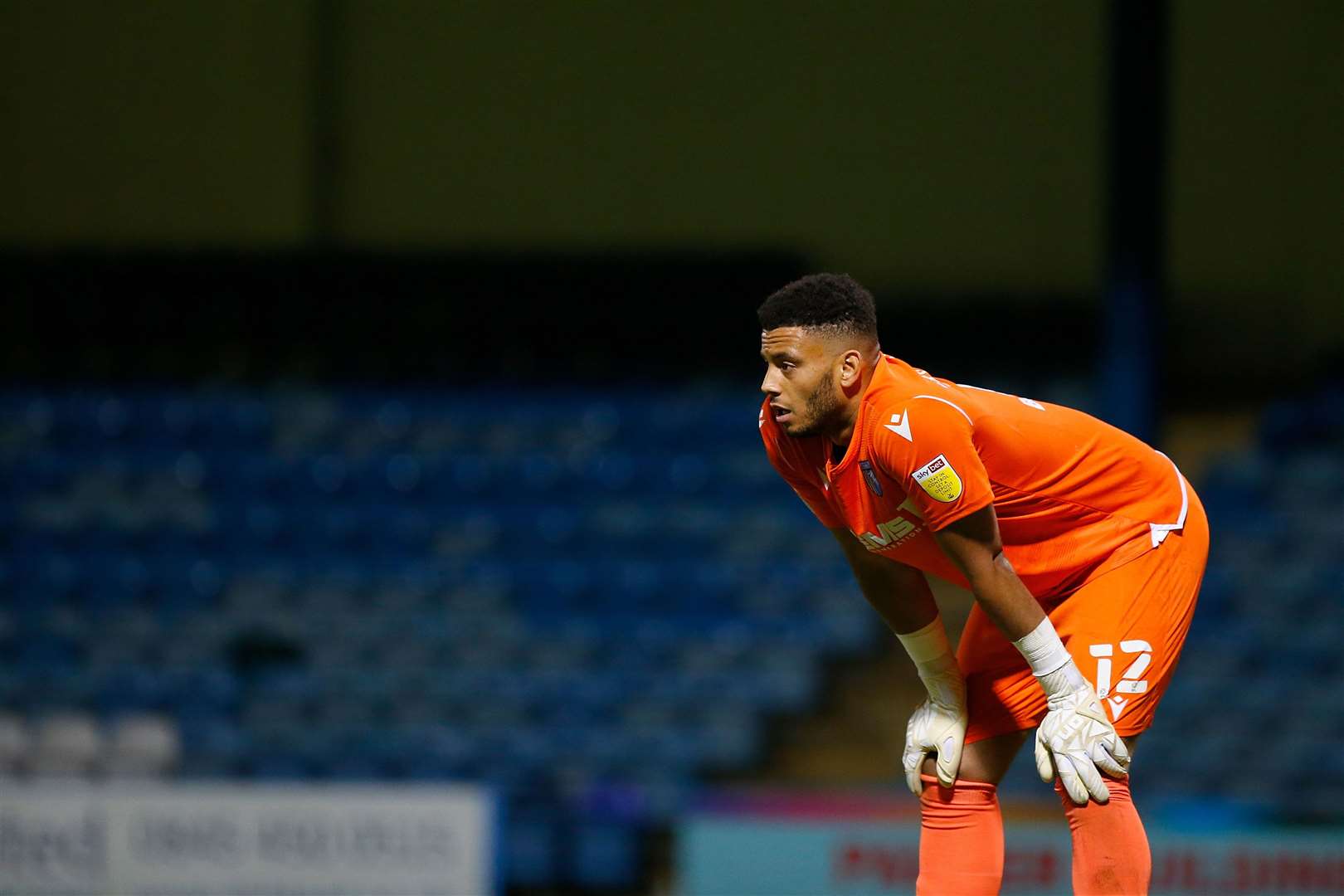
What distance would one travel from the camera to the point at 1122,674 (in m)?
3.37

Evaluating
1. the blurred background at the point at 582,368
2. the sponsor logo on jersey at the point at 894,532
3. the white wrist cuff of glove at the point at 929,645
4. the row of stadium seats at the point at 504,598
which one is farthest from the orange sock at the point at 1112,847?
the row of stadium seats at the point at 504,598

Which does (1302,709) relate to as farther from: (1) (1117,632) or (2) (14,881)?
(2) (14,881)

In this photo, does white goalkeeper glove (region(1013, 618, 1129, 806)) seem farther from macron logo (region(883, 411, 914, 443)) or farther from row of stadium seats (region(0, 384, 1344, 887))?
row of stadium seats (region(0, 384, 1344, 887))

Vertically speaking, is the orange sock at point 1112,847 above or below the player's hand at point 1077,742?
below

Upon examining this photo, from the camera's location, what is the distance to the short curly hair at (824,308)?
3281 millimetres

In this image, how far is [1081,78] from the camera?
1294 cm

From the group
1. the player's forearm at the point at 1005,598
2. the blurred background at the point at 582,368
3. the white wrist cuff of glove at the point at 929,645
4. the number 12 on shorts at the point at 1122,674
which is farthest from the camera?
the blurred background at the point at 582,368

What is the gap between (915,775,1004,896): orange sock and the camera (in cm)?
351

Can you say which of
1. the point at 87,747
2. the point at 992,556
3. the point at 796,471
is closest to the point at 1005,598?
the point at 992,556

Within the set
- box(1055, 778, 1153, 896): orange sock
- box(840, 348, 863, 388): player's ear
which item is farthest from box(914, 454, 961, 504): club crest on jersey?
box(1055, 778, 1153, 896): orange sock

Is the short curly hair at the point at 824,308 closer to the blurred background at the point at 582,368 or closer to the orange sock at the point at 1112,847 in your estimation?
the orange sock at the point at 1112,847

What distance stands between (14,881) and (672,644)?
4.01 metres

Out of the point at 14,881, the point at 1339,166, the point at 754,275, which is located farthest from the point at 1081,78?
the point at 14,881

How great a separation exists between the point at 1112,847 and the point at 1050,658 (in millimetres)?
427
